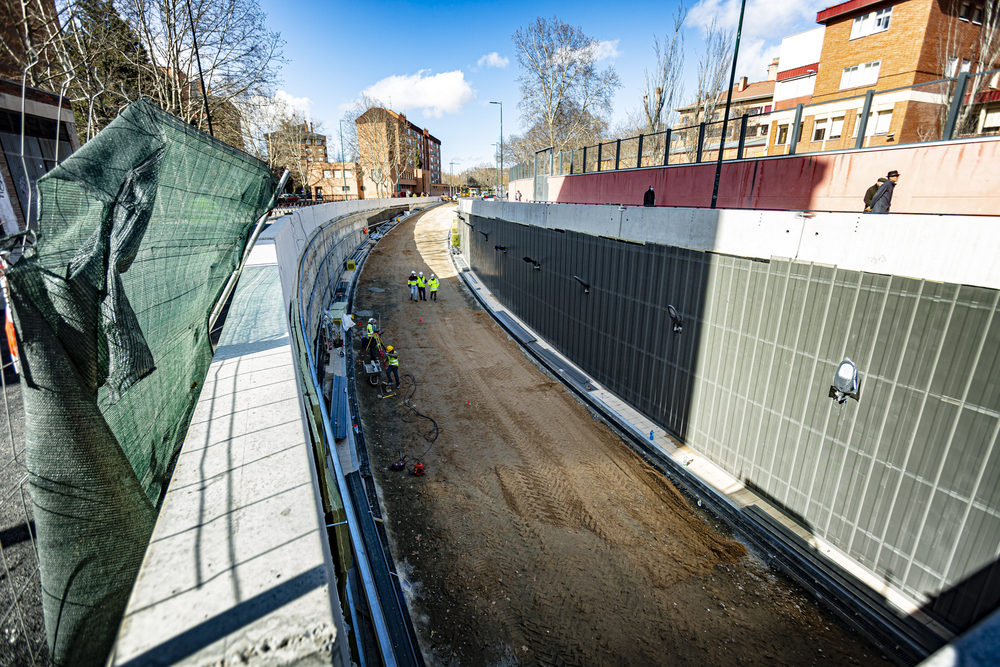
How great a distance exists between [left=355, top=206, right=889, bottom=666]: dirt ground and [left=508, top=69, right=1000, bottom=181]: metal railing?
7855 millimetres

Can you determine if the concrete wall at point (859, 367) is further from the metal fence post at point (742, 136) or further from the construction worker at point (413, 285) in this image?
the construction worker at point (413, 285)

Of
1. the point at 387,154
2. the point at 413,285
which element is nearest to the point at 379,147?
the point at 387,154

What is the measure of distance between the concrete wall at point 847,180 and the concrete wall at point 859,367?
11.5ft

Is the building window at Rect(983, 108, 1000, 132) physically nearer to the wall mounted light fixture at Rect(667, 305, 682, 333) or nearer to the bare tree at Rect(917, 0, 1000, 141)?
the bare tree at Rect(917, 0, 1000, 141)

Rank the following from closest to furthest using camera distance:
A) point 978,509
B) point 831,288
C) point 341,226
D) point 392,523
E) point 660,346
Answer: point 978,509 < point 831,288 < point 392,523 < point 660,346 < point 341,226

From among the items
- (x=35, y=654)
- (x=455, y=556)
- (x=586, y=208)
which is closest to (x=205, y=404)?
(x=35, y=654)

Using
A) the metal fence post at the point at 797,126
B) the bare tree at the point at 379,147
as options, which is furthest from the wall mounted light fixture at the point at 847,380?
the bare tree at the point at 379,147

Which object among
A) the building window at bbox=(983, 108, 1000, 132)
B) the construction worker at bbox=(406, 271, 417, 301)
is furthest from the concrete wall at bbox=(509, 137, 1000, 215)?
the construction worker at bbox=(406, 271, 417, 301)

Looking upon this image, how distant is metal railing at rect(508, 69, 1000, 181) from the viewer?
7.52m

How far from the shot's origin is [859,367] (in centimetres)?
612

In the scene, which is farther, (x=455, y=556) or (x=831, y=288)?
(x=455, y=556)

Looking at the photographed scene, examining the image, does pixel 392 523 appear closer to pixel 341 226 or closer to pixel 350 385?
pixel 350 385

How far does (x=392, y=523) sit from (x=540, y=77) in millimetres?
34746

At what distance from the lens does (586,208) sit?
1239 centimetres
